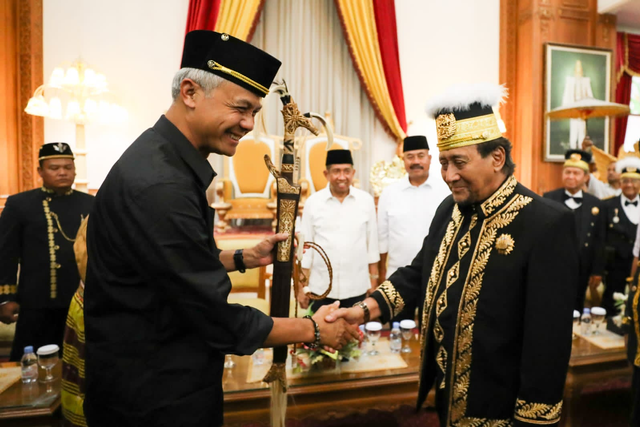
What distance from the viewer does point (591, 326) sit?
2.43 meters

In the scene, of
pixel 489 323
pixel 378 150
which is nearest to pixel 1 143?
pixel 378 150

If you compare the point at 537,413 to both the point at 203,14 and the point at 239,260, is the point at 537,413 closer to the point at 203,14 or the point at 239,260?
the point at 239,260

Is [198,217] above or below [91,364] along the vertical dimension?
above

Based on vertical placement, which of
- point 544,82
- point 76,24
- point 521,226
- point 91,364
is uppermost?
point 76,24

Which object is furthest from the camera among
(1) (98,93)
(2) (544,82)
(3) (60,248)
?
(2) (544,82)

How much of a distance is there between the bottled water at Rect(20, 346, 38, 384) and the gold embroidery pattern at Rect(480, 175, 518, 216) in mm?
1971

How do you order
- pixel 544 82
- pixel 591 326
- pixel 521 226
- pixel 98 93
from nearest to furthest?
pixel 521 226 → pixel 591 326 → pixel 98 93 → pixel 544 82

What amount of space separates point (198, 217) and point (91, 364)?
51cm

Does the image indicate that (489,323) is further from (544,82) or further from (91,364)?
(544,82)

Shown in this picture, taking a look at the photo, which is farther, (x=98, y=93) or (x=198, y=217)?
(x=98, y=93)

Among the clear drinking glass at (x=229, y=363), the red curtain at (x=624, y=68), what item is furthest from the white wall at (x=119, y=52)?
the red curtain at (x=624, y=68)

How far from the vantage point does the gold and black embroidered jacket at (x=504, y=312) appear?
1147 millimetres

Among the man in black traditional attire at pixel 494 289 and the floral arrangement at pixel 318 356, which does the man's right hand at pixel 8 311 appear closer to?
the floral arrangement at pixel 318 356

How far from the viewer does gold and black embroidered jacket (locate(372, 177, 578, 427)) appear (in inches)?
45.2
